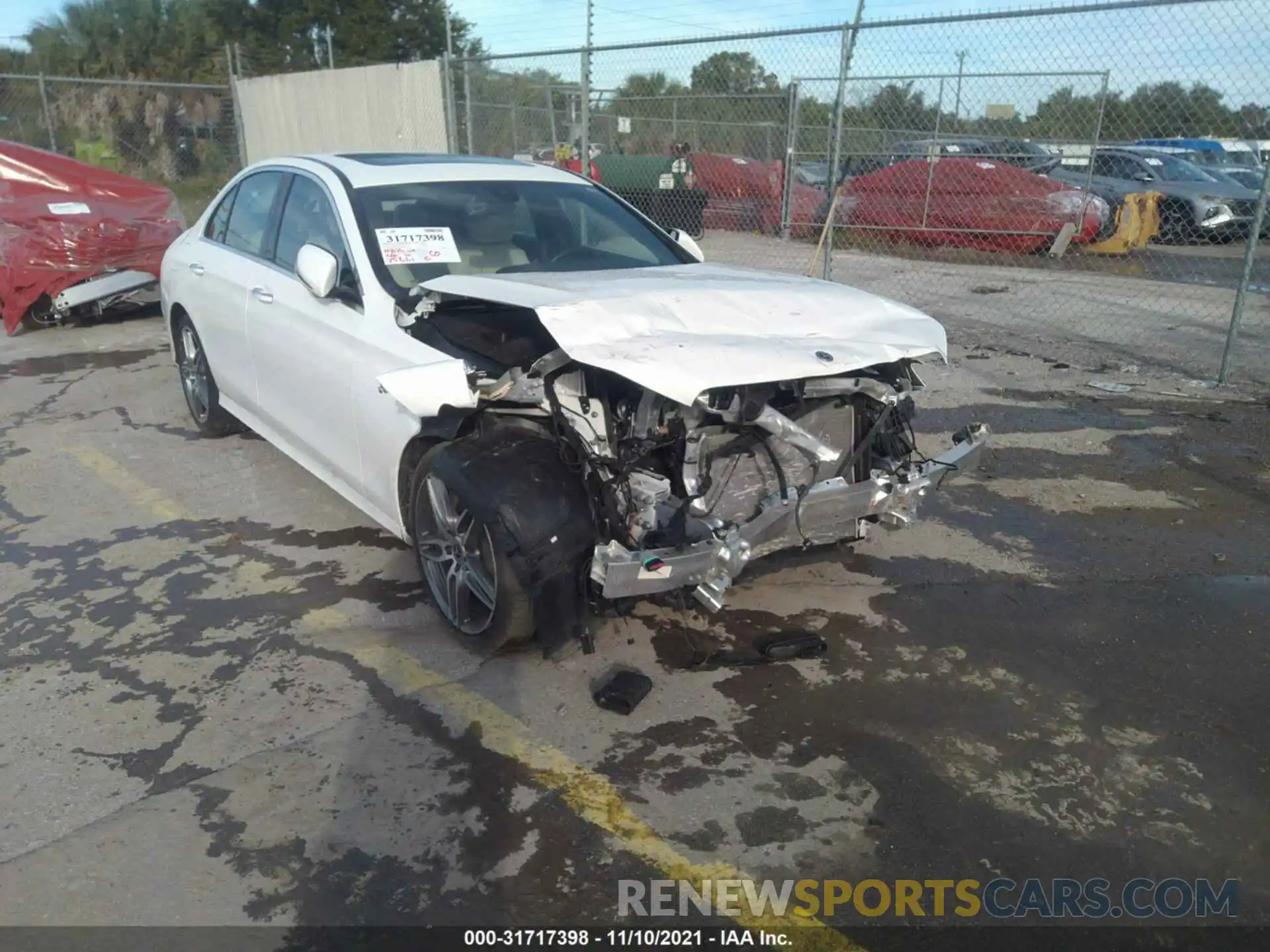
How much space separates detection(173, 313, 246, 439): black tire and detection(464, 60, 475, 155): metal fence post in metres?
6.04

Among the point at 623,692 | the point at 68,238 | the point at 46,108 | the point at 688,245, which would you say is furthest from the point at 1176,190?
the point at 46,108

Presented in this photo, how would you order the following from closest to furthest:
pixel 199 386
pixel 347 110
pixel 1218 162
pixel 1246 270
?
pixel 199 386 < pixel 1246 270 < pixel 347 110 < pixel 1218 162

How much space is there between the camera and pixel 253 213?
5.58 metres

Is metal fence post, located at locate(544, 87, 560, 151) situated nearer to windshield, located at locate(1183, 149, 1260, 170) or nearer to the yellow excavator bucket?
the yellow excavator bucket

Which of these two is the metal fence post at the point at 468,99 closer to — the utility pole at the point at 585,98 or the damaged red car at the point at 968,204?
the utility pole at the point at 585,98

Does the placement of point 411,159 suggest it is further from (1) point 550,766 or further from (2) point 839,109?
(2) point 839,109

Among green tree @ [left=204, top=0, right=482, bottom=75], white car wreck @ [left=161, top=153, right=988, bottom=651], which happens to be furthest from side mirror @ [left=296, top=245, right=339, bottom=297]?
green tree @ [left=204, top=0, right=482, bottom=75]

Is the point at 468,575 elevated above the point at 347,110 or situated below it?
below

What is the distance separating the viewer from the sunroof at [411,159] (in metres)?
5.07

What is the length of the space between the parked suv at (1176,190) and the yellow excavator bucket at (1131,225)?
0.54 metres

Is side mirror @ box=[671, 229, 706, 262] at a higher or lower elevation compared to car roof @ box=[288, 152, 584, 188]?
lower

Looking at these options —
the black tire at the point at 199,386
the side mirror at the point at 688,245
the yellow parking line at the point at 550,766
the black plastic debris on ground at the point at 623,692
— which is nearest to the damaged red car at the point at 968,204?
the side mirror at the point at 688,245

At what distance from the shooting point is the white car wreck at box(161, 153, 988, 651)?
3.37m

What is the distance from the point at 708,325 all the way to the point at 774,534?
778mm
